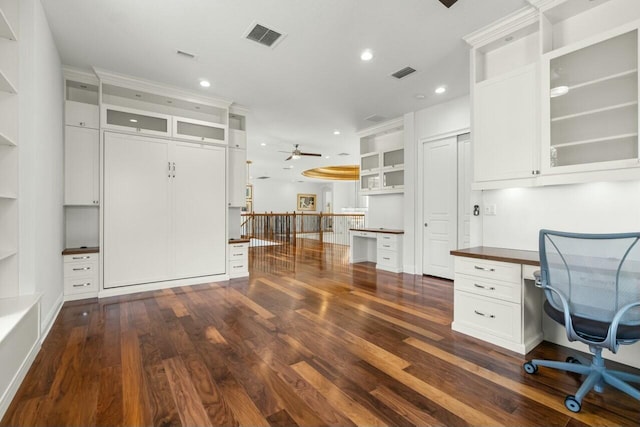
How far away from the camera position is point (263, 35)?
3.03 meters

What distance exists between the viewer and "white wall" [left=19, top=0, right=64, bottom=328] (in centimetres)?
232

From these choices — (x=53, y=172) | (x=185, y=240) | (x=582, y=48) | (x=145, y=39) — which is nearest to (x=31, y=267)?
(x=53, y=172)

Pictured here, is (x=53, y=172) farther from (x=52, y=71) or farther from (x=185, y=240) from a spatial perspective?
(x=185, y=240)

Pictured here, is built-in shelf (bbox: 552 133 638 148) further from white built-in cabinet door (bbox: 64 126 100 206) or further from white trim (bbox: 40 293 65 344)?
white built-in cabinet door (bbox: 64 126 100 206)

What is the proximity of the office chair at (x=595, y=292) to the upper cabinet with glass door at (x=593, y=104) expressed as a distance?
2.82 ft

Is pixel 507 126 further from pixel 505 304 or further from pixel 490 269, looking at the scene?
pixel 505 304

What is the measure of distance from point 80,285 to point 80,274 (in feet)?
0.47

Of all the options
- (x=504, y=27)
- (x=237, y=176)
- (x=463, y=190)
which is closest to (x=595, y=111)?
(x=504, y=27)

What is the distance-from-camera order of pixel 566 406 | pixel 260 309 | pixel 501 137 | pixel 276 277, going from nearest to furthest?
pixel 566 406, pixel 501 137, pixel 260 309, pixel 276 277

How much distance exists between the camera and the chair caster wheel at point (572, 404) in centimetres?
162

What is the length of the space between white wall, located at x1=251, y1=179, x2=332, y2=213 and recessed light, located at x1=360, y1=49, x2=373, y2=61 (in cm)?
1185

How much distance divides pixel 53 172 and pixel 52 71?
107 centimetres

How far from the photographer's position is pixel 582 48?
2.29 meters

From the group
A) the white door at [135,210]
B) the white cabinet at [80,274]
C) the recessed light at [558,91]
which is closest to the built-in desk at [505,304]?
the recessed light at [558,91]
